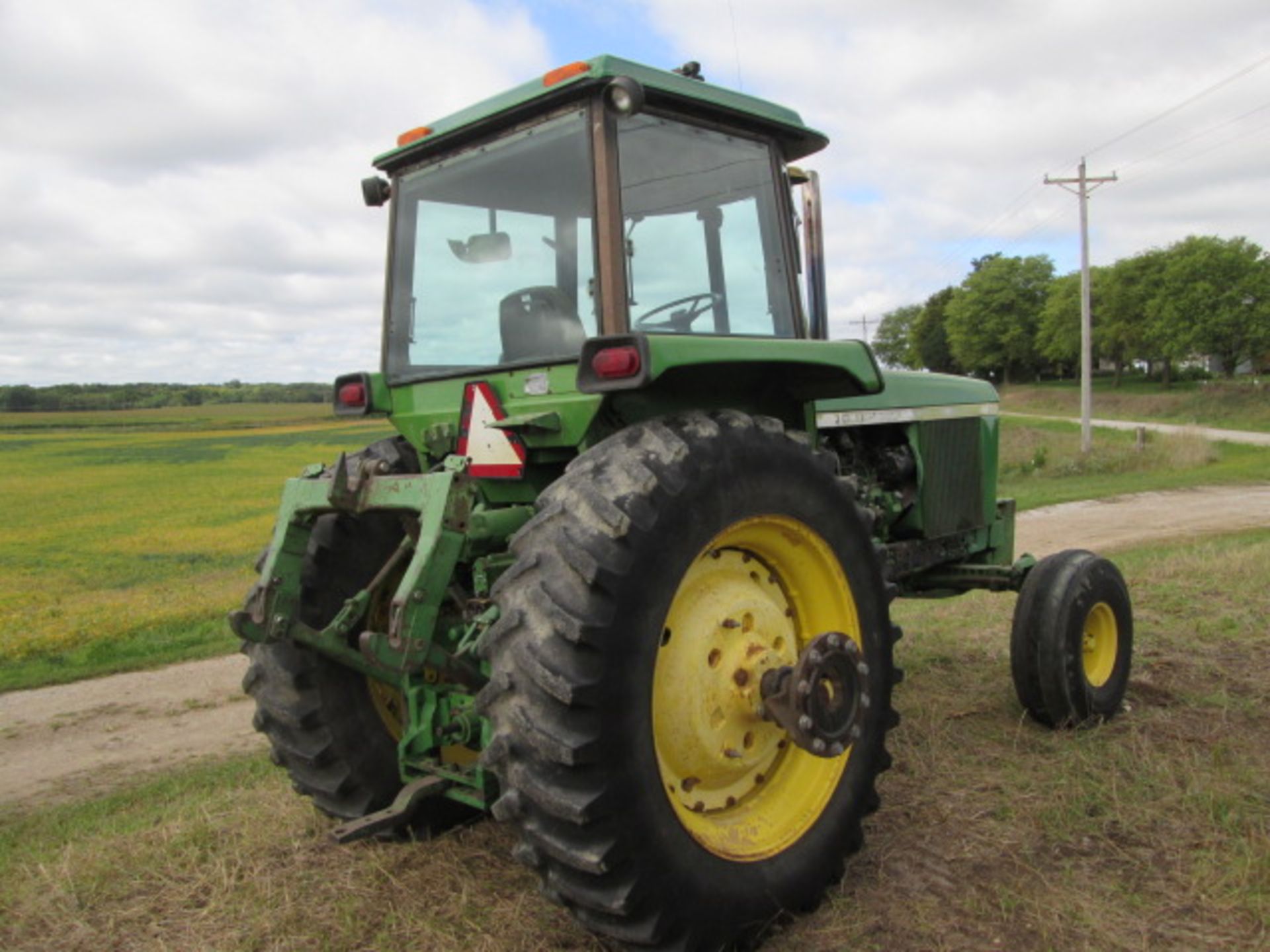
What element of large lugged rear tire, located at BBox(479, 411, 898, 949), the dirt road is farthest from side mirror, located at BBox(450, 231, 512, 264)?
the dirt road

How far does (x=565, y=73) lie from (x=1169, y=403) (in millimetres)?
45782

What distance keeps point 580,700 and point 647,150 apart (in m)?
1.88

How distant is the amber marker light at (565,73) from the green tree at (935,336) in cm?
7342

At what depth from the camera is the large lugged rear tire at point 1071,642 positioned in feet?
14.5

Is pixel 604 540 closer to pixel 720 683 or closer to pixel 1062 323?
pixel 720 683

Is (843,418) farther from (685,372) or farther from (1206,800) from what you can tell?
(1206,800)

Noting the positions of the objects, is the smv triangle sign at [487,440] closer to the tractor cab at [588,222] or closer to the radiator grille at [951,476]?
the tractor cab at [588,222]

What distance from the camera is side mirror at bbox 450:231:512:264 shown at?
3.62 meters

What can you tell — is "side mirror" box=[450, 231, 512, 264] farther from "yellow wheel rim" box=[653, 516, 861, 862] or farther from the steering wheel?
"yellow wheel rim" box=[653, 516, 861, 862]

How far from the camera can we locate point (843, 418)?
15.0 ft

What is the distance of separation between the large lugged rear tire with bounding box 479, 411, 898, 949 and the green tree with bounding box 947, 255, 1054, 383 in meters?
67.2

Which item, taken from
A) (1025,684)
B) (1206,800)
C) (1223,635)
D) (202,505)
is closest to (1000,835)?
(1206,800)

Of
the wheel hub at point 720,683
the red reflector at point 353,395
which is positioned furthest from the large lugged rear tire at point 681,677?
the red reflector at point 353,395

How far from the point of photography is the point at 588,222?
3.39 meters
